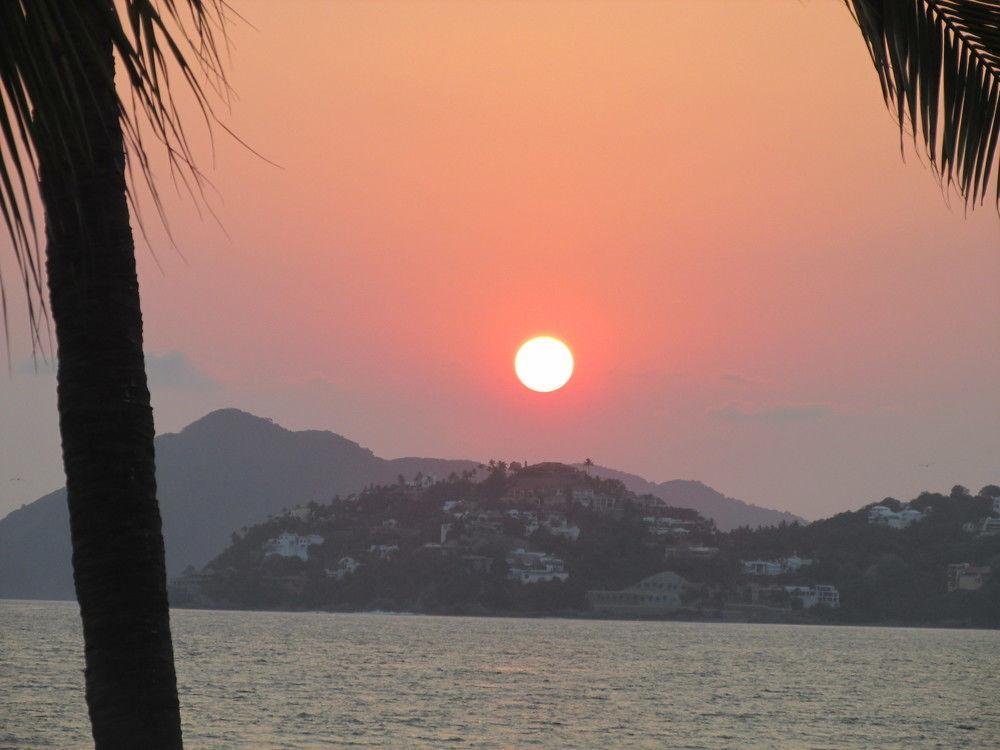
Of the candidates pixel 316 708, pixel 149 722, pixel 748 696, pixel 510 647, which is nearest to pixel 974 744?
pixel 748 696

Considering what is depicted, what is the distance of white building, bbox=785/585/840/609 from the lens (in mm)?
184000

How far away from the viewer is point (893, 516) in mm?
191625

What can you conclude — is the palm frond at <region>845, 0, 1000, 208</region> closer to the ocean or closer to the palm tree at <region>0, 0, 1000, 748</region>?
the palm tree at <region>0, 0, 1000, 748</region>

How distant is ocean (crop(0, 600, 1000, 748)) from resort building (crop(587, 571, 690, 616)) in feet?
159

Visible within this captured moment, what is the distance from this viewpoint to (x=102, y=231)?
16.6 ft

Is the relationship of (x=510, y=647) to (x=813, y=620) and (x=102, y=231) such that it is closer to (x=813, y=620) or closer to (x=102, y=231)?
(x=813, y=620)

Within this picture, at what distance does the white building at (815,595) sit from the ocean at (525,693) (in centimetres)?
3707

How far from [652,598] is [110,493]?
195303 millimetres

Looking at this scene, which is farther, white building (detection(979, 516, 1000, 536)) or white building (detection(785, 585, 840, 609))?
white building (detection(979, 516, 1000, 536))

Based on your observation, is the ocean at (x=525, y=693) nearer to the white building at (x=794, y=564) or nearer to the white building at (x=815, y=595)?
the white building at (x=815, y=595)

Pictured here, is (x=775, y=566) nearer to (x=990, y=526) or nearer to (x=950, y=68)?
(x=990, y=526)

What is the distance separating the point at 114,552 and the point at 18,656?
9887cm

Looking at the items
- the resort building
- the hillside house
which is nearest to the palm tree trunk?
the hillside house

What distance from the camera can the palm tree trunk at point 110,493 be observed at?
15.8 feet
